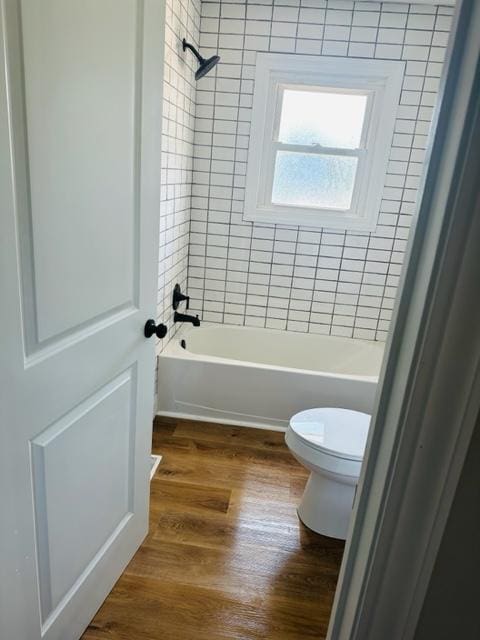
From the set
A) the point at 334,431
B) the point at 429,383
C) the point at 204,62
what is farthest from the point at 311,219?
the point at 429,383

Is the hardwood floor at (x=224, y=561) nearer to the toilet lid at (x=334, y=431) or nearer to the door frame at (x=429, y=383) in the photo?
the toilet lid at (x=334, y=431)

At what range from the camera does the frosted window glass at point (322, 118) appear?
265 cm

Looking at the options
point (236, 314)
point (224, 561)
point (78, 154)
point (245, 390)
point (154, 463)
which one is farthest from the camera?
point (236, 314)

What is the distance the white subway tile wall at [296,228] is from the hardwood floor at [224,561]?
1160 mm

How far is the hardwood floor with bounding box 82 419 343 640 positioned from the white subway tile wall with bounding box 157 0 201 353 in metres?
0.82

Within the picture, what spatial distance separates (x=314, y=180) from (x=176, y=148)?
0.96 metres

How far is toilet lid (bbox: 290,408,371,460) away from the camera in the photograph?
65.7 inches

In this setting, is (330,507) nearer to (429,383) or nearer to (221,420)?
(221,420)

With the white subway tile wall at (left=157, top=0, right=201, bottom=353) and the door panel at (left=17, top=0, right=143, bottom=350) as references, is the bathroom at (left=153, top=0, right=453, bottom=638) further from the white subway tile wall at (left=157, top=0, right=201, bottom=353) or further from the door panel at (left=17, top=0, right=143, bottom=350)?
the door panel at (left=17, top=0, right=143, bottom=350)

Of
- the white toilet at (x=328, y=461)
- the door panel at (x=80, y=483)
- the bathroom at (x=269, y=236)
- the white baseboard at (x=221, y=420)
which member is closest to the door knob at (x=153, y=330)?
the door panel at (x=80, y=483)

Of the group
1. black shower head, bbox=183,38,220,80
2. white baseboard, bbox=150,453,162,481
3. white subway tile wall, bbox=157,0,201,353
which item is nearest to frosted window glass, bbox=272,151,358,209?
white subway tile wall, bbox=157,0,201,353

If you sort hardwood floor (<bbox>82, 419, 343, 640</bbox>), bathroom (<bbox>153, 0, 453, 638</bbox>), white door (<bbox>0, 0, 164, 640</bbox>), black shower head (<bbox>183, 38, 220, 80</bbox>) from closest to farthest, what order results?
1. white door (<bbox>0, 0, 164, 640</bbox>)
2. hardwood floor (<bbox>82, 419, 343, 640</bbox>)
3. black shower head (<bbox>183, 38, 220, 80</bbox>)
4. bathroom (<bbox>153, 0, 453, 638</bbox>)

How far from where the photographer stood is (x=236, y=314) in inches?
121

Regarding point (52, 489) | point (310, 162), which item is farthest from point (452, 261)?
point (310, 162)
